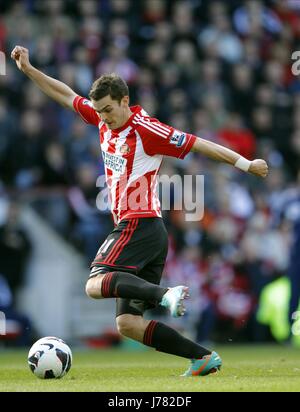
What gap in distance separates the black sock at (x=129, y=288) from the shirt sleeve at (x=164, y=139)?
3.22 ft

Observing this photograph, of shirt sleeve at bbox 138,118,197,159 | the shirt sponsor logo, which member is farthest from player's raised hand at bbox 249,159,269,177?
the shirt sponsor logo

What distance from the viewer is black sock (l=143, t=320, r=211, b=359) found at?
7582 millimetres

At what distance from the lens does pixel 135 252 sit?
7617 mm

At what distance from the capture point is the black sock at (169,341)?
7582mm

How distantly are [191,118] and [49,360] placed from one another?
347 inches

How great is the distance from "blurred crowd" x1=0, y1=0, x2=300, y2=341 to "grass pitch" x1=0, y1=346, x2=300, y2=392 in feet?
9.09

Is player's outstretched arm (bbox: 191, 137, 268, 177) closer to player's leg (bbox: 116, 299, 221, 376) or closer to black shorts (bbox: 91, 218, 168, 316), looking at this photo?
black shorts (bbox: 91, 218, 168, 316)

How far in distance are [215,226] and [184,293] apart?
790cm

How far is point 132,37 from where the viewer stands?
674 inches

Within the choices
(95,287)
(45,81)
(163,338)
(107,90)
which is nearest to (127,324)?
(163,338)

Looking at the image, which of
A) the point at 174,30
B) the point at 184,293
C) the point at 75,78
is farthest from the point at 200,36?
the point at 184,293

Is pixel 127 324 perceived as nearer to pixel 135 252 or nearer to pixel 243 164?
pixel 135 252

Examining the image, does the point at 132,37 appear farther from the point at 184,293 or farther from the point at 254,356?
the point at 184,293

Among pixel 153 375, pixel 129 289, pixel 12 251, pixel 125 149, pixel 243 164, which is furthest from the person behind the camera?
pixel 12 251
